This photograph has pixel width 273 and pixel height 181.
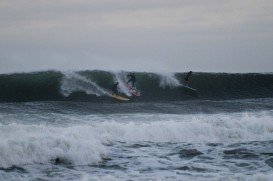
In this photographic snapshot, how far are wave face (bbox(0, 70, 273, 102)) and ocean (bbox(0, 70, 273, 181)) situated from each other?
0.19 feet

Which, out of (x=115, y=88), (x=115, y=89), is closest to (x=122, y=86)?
(x=115, y=89)

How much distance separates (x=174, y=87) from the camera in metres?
29.3

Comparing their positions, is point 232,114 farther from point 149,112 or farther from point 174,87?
point 174,87

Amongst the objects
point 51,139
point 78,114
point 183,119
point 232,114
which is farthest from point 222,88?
point 51,139

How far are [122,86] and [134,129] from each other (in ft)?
36.0

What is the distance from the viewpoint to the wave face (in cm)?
2586

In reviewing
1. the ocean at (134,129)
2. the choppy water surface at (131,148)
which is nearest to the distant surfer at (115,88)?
the ocean at (134,129)

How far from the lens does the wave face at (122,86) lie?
25.9 metres

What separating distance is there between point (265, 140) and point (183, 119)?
15.4 feet

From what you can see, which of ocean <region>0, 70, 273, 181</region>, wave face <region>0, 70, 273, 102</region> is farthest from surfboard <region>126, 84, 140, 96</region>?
ocean <region>0, 70, 273, 181</region>

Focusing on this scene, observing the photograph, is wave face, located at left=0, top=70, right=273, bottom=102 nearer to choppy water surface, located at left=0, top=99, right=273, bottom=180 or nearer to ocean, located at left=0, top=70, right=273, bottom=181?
ocean, located at left=0, top=70, right=273, bottom=181

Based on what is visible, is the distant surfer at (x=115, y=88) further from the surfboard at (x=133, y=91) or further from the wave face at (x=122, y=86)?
the surfboard at (x=133, y=91)

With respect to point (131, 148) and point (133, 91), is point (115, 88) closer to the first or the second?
point (133, 91)

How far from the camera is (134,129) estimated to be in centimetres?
1666
